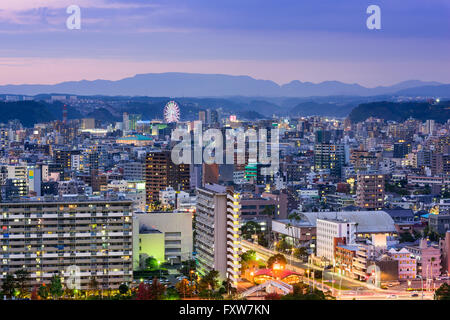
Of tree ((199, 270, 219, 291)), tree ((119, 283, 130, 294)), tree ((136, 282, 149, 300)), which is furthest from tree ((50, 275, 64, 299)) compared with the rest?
tree ((199, 270, 219, 291))

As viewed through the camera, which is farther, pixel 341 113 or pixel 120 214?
pixel 341 113

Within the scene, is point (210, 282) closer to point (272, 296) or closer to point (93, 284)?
point (272, 296)

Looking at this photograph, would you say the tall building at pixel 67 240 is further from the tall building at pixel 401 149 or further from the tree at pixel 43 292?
the tall building at pixel 401 149

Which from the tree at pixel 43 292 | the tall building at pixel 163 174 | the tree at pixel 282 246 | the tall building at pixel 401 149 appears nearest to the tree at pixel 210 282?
the tree at pixel 43 292

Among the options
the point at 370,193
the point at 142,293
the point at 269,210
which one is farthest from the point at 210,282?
the point at 370,193
